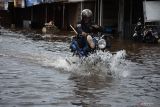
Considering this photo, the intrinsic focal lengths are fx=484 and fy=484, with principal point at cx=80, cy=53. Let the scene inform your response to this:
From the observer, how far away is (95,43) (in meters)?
12.5

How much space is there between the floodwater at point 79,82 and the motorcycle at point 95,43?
0.19 m

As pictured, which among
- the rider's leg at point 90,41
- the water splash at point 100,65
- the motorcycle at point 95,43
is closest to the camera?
the rider's leg at point 90,41

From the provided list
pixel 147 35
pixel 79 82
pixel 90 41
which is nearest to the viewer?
pixel 79 82

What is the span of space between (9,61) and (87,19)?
4.15 metres

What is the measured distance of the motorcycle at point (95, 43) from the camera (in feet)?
40.7

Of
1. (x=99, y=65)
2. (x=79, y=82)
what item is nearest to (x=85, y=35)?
(x=99, y=65)

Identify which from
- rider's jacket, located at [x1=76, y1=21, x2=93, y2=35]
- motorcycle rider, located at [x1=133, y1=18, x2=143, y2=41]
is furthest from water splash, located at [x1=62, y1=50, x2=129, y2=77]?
motorcycle rider, located at [x1=133, y1=18, x2=143, y2=41]

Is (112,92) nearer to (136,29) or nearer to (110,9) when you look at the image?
(136,29)

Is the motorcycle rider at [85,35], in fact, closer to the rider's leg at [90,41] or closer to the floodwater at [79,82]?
the rider's leg at [90,41]

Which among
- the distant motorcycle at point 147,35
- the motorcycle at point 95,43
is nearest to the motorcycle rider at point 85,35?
the motorcycle at point 95,43

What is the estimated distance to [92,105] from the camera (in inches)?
328

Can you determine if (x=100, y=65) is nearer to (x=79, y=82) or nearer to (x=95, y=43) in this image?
(x=95, y=43)

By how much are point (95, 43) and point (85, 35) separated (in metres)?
0.35

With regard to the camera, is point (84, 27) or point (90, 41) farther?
point (84, 27)
